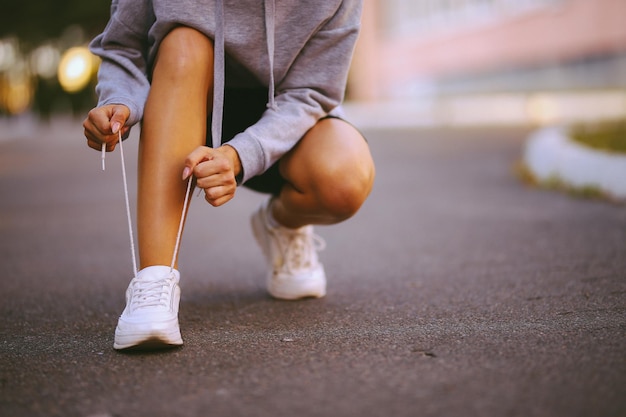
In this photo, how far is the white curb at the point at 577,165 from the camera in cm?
516

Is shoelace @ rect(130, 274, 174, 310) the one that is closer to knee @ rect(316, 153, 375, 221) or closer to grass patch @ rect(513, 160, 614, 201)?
knee @ rect(316, 153, 375, 221)

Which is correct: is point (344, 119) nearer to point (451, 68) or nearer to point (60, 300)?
point (60, 300)

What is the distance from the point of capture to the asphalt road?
66.7 inches

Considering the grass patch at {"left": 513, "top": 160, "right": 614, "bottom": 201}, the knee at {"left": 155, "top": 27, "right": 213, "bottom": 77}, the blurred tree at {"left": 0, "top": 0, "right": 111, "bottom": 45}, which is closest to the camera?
the knee at {"left": 155, "top": 27, "right": 213, "bottom": 77}

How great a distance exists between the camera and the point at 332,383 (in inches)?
69.9

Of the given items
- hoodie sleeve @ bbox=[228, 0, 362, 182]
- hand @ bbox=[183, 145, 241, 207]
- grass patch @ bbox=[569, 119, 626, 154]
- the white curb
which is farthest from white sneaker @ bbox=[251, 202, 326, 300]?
grass patch @ bbox=[569, 119, 626, 154]

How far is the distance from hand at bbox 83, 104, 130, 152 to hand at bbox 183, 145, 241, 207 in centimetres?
24

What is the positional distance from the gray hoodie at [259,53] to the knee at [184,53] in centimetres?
3

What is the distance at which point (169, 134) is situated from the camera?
2.26m

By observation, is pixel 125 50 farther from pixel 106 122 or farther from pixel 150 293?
pixel 150 293

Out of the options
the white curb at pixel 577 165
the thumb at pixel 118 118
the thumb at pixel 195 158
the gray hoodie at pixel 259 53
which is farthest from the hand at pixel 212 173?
the white curb at pixel 577 165

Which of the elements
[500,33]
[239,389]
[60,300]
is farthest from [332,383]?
[500,33]

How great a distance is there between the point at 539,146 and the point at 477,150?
383 cm

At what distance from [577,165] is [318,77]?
379 centimetres
